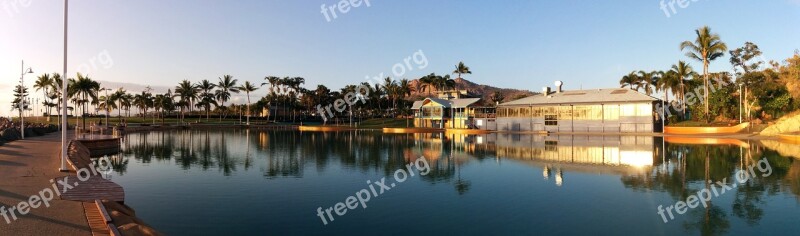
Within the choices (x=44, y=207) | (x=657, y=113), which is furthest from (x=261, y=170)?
(x=657, y=113)

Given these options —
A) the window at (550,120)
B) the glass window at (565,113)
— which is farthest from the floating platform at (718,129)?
the window at (550,120)

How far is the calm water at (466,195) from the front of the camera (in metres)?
12.8

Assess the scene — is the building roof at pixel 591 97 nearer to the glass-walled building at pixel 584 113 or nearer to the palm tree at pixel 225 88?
the glass-walled building at pixel 584 113

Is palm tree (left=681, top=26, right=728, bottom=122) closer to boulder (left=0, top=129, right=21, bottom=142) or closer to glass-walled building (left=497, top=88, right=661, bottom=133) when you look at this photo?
glass-walled building (left=497, top=88, right=661, bottom=133)

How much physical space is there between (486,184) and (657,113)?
5301cm

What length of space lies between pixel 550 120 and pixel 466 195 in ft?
181

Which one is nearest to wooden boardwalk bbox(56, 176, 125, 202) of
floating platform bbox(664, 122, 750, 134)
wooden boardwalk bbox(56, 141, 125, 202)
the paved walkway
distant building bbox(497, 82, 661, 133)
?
wooden boardwalk bbox(56, 141, 125, 202)

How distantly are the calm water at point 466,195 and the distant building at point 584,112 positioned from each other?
3328 centimetres

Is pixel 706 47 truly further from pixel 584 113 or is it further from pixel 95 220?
pixel 95 220

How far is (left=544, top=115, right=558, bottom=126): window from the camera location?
225 ft

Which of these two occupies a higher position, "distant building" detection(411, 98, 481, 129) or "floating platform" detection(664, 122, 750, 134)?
"distant building" detection(411, 98, 481, 129)

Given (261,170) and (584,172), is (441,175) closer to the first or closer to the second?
(584,172)

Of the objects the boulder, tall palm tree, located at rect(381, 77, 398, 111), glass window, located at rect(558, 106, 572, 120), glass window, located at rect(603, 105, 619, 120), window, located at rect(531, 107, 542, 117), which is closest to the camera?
the boulder

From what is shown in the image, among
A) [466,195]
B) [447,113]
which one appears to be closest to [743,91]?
[447,113]
